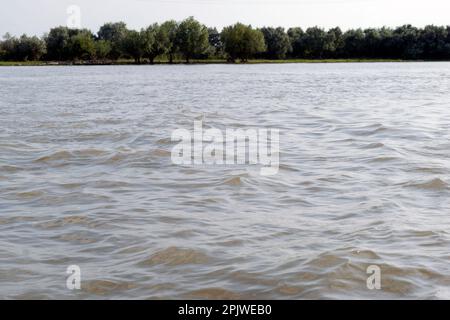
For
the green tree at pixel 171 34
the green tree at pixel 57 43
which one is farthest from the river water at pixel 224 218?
the green tree at pixel 57 43

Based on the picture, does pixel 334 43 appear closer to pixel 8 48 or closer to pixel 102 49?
pixel 102 49

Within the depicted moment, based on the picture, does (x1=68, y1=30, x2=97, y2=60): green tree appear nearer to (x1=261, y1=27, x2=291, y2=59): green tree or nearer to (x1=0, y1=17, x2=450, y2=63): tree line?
(x1=0, y1=17, x2=450, y2=63): tree line

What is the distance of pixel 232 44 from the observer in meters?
112

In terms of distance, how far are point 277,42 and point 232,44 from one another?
39.9 feet

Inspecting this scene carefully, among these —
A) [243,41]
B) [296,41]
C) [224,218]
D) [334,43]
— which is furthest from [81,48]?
[224,218]

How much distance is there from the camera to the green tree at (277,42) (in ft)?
394

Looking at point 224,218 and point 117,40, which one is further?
point 117,40

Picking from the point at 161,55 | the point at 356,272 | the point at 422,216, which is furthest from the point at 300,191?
the point at 161,55

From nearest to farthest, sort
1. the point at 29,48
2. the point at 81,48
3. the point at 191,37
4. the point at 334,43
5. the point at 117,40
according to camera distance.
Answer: the point at 81,48
the point at 191,37
the point at 29,48
the point at 117,40
the point at 334,43

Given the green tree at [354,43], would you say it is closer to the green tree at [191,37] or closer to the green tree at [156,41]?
the green tree at [191,37]

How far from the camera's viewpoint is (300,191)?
8.07m

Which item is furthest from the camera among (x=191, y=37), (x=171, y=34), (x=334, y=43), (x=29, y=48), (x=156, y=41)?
(x=334, y=43)

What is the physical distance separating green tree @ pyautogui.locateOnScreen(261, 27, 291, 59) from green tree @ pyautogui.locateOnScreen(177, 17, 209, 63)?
16639mm
